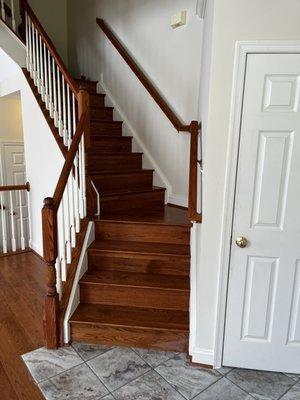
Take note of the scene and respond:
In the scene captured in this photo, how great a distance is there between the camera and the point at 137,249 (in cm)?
252

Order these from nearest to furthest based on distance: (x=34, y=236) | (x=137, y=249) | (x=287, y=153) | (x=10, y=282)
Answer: (x=287, y=153)
(x=137, y=249)
(x=10, y=282)
(x=34, y=236)

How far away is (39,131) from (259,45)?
104 inches

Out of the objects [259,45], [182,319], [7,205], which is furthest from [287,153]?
[7,205]

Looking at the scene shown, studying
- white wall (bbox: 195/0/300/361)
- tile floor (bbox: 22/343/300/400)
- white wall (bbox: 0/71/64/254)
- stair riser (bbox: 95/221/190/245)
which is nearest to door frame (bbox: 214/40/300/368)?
white wall (bbox: 195/0/300/361)

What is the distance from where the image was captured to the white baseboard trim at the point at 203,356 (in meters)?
1.96

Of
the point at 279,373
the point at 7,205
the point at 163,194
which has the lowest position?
the point at 279,373

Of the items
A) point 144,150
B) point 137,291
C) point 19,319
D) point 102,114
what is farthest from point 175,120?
point 19,319

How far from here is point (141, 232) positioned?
2.69 meters

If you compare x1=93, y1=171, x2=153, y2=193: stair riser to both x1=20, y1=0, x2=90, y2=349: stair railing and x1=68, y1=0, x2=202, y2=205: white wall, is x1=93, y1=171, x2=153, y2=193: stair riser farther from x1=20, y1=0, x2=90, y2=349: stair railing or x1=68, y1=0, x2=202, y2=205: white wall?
x1=20, y1=0, x2=90, y2=349: stair railing

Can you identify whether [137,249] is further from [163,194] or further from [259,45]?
[259,45]

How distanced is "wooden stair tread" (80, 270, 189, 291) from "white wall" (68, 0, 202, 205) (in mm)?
1157

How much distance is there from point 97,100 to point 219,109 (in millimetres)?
2962

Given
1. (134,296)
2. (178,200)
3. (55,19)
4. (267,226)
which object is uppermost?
(55,19)

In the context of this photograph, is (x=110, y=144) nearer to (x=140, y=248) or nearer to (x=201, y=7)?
(x=140, y=248)
